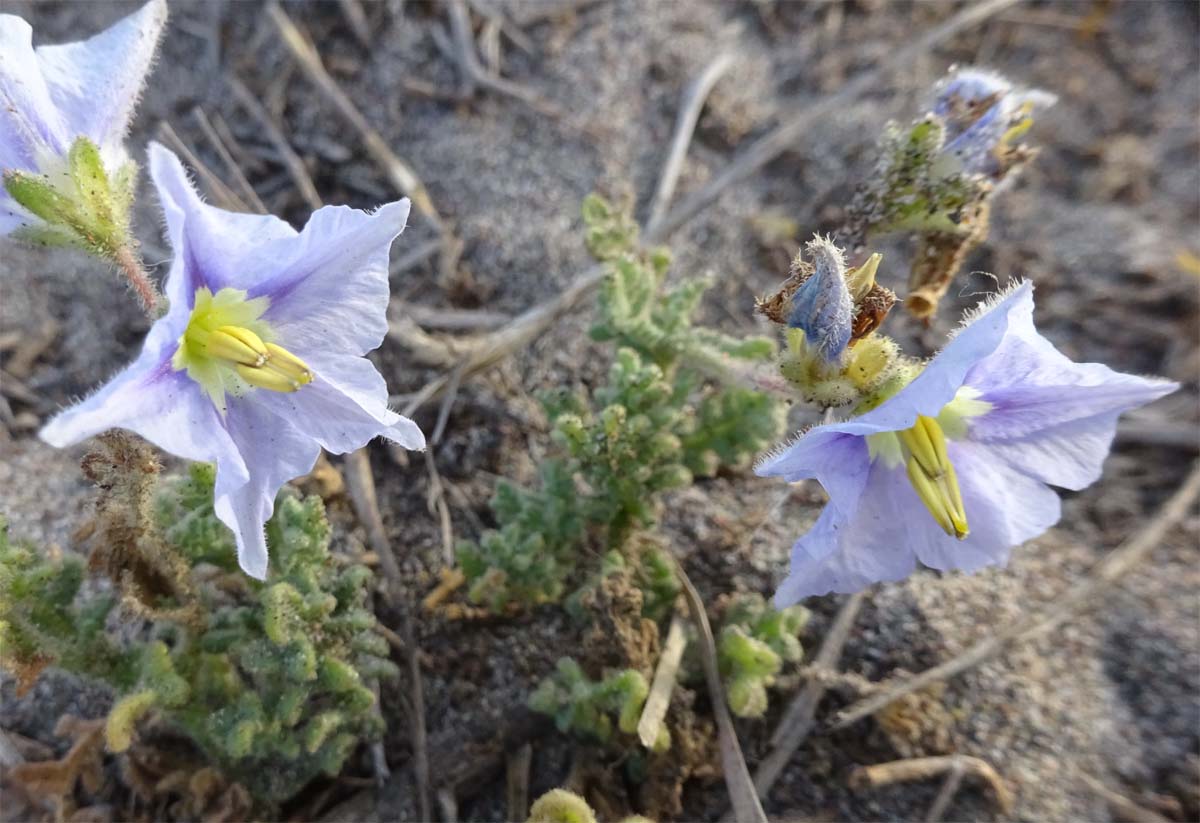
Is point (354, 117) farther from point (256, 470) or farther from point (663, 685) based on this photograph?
point (663, 685)

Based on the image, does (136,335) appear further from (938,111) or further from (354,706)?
(938,111)

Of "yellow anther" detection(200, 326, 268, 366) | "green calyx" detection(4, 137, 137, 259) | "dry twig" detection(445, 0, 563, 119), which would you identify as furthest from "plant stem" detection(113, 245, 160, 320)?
"dry twig" detection(445, 0, 563, 119)

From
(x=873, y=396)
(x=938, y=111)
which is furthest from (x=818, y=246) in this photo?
(x=938, y=111)

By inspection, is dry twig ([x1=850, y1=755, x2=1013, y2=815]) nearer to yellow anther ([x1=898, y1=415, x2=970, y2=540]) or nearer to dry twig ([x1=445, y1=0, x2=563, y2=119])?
yellow anther ([x1=898, y1=415, x2=970, y2=540])

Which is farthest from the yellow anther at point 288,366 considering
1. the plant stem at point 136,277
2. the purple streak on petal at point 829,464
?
the purple streak on petal at point 829,464

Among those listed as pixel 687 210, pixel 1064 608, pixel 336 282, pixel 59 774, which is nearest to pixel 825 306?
pixel 336 282

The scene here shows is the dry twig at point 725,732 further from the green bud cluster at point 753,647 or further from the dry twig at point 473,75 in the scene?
the dry twig at point 473,75
